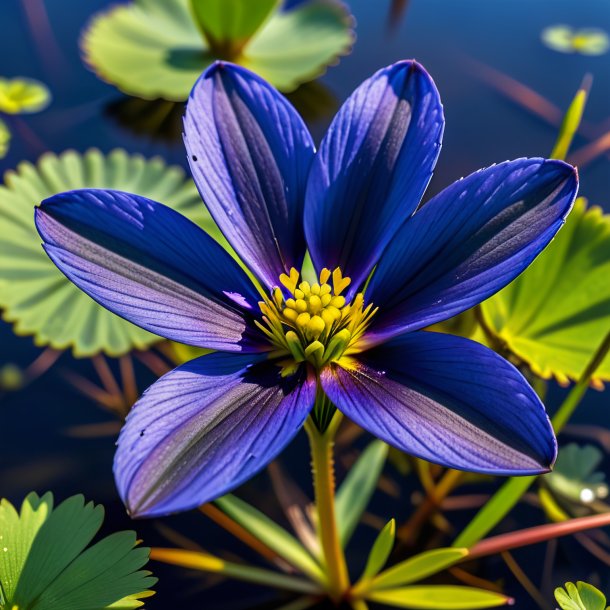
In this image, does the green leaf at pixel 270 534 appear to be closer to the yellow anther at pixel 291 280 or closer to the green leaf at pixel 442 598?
the green leaf at pixel 442 598

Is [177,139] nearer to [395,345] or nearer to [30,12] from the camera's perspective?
[30,12]

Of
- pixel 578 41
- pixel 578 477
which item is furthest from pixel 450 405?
pixel 578 41

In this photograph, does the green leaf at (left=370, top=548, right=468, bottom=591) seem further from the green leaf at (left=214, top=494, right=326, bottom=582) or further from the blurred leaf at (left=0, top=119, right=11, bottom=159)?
the blurred leaf at (left=0, top=119, right=11, bottom=159)

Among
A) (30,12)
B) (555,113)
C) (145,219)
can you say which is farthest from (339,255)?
(30,12)

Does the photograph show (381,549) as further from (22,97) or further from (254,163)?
(22,97)

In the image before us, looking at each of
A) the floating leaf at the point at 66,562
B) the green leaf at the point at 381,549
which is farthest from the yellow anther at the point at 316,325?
the floating leaf at the point at 66,562

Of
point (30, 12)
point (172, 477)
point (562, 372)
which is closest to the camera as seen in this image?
point (172, 477)

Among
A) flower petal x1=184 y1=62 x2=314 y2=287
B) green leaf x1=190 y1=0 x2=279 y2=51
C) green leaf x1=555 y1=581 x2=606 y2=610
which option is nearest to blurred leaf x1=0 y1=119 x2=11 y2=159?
green leaf x1=190 y1=0 x2=279 y2=51
